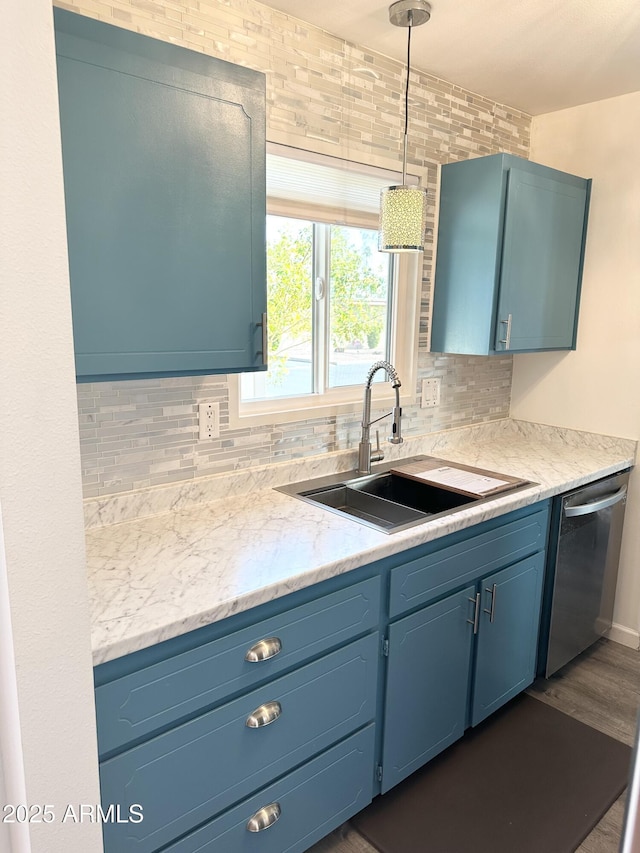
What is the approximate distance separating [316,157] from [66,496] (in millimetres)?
1643

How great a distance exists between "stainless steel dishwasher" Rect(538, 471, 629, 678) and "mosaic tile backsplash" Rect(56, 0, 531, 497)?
2.39 ft

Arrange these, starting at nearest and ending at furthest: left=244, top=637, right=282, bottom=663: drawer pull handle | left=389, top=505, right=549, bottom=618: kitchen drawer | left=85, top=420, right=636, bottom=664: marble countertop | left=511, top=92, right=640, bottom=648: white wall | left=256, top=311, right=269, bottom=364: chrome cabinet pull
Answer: left=85, top=420, right=636, bottom=664: marble countertop → left=244, top=637, right=282, bottom=663: drawer pull handle → left=256, top=311, right=269, bottom=364: chrome cabinet pull → left=389, top=505, right=549, bottom=618: kitchen drawer → left=511, top=92, right=640, bottom=648: white wall

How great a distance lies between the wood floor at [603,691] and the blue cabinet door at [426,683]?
0.56 m

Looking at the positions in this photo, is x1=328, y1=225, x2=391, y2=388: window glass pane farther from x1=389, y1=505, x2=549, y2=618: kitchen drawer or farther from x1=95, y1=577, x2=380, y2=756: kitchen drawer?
x1=95, y1=577, x2=380, y2=756: kitchen drawer

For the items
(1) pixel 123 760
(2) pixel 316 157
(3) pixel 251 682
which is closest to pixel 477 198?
(2) pixel 316 157

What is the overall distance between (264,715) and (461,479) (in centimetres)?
120

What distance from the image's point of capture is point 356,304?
97.3 inches

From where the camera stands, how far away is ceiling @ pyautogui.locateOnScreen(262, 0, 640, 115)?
1.88 m

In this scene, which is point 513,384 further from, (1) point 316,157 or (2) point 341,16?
(2) point 341,16

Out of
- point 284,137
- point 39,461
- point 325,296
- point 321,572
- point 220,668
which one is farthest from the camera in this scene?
point 325,296

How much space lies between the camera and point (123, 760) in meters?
1.21

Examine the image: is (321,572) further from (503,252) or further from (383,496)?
(503,252)

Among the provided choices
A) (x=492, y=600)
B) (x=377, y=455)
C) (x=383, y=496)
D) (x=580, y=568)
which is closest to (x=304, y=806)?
(x=492, y=600)

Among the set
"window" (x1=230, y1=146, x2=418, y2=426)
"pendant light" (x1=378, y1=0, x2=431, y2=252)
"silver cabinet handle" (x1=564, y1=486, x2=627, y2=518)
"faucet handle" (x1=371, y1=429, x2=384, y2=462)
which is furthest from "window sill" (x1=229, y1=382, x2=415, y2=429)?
"silver cabinet handle" (x1=564, y1=486, x2=627, y2=518)
